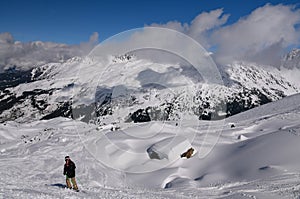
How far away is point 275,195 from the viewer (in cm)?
2638

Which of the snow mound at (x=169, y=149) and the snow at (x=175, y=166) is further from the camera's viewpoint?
the snow mound at (x=169, y=149)

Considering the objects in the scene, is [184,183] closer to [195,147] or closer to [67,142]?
[195,147]

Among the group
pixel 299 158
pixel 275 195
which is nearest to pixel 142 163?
pixel 299 158

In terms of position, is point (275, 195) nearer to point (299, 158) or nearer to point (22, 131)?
point (299, 158)

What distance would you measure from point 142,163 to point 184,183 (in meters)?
13.3

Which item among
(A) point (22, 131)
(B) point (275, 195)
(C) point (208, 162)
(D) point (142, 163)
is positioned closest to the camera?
(B) point (275, 195)

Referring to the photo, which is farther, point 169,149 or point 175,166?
point 169,149

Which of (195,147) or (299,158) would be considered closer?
(299,158)

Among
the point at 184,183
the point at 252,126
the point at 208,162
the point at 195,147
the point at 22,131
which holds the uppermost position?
the point at 22,131

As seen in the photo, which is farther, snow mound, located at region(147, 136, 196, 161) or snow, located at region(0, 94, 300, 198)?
snow mound, located at region(147, 136, 196, 161)

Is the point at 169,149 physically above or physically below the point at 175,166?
above

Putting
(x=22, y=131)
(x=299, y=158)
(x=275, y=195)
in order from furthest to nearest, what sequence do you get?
(x=22, y=131) < (x=299, y=158) < (x=275, y=195)

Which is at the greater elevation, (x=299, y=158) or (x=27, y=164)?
(x=27, y=164)

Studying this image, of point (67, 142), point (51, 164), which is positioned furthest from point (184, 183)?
point (67, 142)
